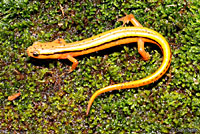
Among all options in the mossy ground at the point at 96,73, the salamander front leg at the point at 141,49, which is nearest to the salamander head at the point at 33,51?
the mossy ground at the point at 96,73

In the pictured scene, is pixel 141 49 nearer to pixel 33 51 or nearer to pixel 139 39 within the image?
pixel 139 39

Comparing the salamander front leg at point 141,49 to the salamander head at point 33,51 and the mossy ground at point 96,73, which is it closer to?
the mossy ground at point 96,73

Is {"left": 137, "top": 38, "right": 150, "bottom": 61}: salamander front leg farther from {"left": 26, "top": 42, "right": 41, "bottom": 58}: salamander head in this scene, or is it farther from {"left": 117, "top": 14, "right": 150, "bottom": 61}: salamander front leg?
{"left": 26, "top": 42, "right": 41, "bottom": 58}: salamander head

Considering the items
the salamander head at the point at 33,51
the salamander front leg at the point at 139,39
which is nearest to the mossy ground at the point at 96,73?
the salamander front leg at the point at 139,39

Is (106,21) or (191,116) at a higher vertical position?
(106,21)

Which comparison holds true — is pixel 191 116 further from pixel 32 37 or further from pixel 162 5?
pixel 32 37

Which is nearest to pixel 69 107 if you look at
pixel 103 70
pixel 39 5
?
pixel 103 70

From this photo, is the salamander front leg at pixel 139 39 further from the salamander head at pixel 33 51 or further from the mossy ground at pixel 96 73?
the salamander head at pixel 33 51

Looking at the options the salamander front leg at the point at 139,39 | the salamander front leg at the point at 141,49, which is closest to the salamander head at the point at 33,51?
the salamander front leg at the point at 139,39
